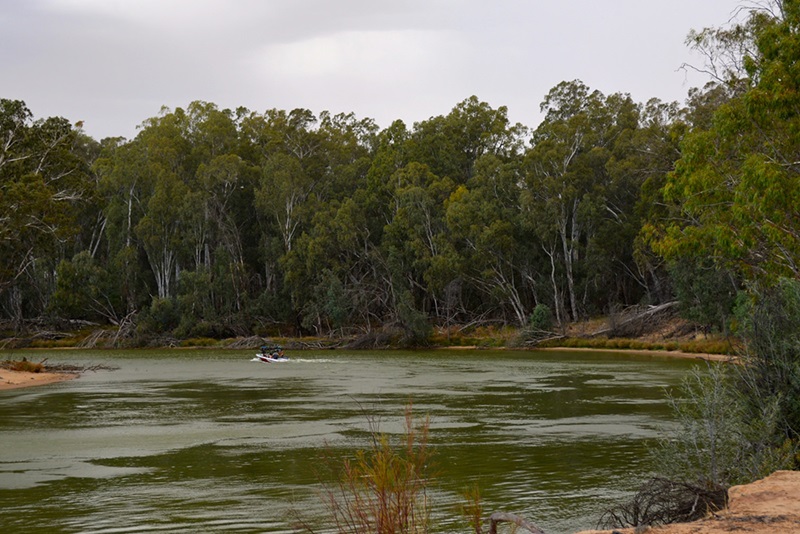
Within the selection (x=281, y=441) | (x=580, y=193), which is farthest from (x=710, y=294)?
(x=281, y=441)

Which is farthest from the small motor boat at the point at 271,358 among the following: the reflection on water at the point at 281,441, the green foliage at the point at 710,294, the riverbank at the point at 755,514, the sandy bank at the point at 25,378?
the riverbank at the point at 755,514

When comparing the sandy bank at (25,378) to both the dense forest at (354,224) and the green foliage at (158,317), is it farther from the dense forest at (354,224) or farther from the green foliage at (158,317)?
the green foliage at (158,317)

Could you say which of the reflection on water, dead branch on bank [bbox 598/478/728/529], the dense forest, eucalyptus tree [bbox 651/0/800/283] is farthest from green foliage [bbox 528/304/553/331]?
dead branch on bank [bbox 598/478/728/529]

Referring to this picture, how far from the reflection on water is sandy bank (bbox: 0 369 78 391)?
1086mm

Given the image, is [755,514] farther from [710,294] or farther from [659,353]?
[659,353]

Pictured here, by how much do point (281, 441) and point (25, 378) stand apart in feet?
69.0

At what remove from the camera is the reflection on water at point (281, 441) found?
12.2 meters

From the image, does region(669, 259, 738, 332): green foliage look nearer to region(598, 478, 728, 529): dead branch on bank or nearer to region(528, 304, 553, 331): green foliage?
region(528, 304, 553, 331): green foliage

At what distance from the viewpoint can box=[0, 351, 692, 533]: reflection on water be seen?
39.9ft

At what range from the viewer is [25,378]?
118 ft

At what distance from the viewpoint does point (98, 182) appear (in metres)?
76.0

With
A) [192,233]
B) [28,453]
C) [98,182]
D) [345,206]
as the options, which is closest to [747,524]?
[28,453]

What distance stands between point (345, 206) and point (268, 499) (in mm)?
56075

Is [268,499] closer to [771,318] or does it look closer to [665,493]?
[665,493]
